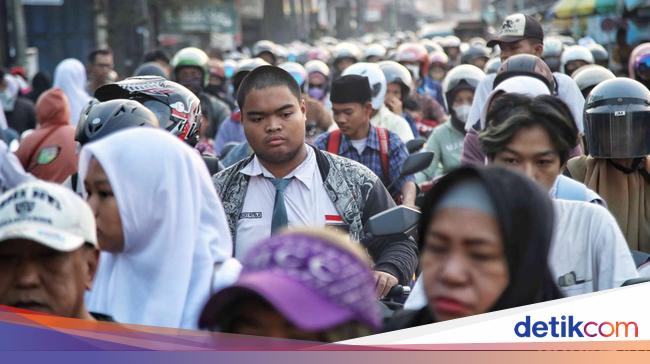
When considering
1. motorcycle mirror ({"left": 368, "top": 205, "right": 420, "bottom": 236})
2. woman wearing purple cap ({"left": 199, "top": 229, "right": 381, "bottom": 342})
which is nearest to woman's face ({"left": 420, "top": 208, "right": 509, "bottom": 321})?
woman wearing purple cap ({"left": 199, "top": 229, "right": 381, "bottom": 342})

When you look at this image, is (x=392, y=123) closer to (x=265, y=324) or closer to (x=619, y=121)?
(x=619, y=121)

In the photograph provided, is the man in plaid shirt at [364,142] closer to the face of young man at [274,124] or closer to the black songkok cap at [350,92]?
the black songkok cap at [350,92]

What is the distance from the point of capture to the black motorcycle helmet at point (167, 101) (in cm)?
602

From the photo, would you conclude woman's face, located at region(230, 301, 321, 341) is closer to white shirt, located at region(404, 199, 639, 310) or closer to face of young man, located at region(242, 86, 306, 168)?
white shirt, located at region(404, 199, 639, 310)

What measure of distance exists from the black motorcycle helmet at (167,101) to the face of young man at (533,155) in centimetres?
178

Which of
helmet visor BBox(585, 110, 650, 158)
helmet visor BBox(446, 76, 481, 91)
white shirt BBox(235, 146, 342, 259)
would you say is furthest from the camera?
helmet visor BBox(446, 76, 481, 91)

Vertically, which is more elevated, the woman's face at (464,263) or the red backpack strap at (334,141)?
the woman's face at (464,263)

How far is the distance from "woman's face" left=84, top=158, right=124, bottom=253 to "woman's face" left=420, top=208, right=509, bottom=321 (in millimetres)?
1008

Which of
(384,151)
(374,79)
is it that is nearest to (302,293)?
(384,151)

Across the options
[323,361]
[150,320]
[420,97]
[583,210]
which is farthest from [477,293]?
[420,97]

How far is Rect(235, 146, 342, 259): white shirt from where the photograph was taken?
5.84 m

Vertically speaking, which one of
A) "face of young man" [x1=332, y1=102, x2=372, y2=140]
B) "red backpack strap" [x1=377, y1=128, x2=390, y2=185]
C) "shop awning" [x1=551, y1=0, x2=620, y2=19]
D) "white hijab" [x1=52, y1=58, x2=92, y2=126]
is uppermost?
"face of young man" [x1=332, y1=102, x2=372, y2=140]

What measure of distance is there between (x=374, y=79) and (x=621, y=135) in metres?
4.80

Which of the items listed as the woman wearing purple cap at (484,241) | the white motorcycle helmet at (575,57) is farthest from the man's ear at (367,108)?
the white motorcycle helmet at (575,57)
